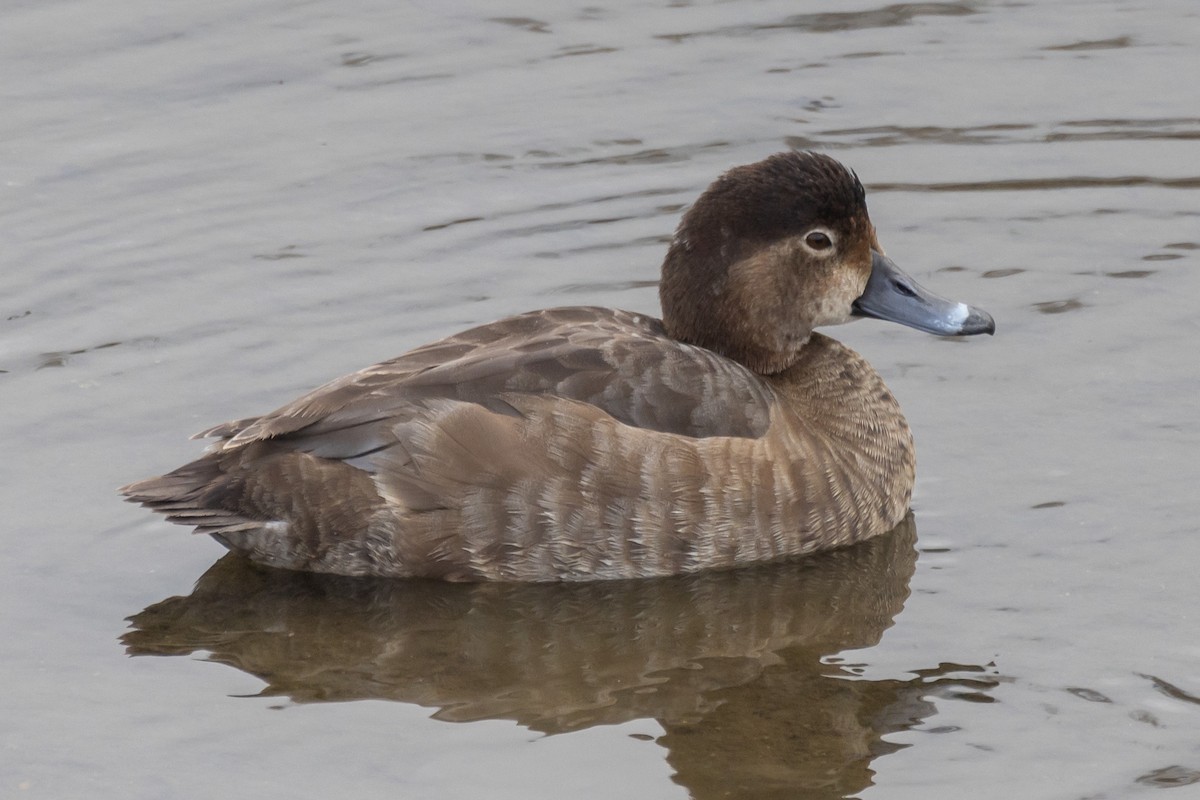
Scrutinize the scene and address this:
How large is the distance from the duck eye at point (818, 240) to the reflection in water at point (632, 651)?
3.57 feet

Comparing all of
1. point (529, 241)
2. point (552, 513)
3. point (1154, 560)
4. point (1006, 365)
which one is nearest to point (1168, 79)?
point (1006, 365)

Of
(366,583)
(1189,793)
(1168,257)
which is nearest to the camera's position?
(1189,793)

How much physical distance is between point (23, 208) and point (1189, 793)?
6367mm

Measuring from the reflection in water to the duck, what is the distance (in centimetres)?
12

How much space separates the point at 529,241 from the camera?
9.12 m

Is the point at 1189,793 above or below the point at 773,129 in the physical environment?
below

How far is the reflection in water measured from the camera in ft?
19.0

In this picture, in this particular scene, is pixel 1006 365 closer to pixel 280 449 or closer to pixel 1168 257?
pixel 1168 257

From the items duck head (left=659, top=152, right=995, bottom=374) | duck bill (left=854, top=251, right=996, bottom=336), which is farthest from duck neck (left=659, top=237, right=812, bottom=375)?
duck bill (left=854, top=251, right=996, bottom=336)

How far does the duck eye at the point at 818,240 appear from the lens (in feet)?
23.2

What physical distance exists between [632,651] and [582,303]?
2.59 metres

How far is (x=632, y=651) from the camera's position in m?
6.36

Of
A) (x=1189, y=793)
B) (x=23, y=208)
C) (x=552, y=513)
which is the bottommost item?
(x=1189, y=793)

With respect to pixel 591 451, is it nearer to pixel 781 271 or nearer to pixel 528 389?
pixel 528 389
